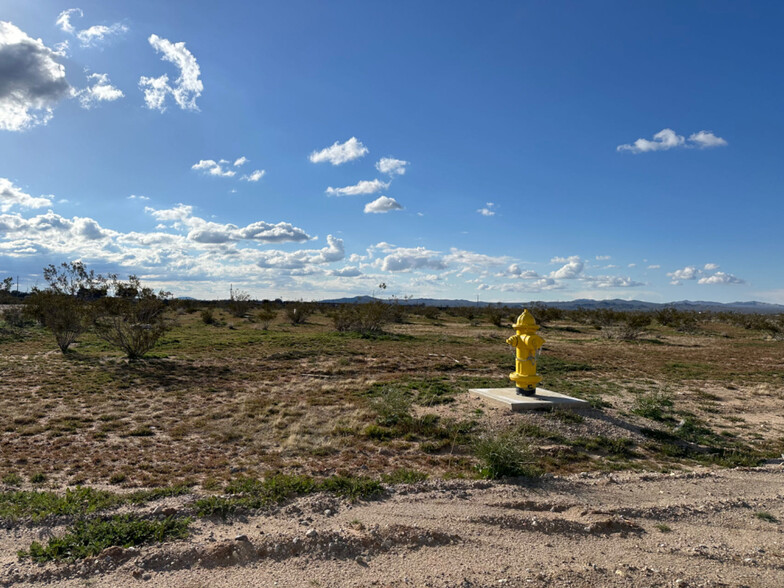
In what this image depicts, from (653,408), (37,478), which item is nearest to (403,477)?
(37,478)

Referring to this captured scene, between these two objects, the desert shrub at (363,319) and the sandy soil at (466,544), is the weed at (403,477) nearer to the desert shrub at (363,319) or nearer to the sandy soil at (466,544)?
the sandy soil at (466,544)

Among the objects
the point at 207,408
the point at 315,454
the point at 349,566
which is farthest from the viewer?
the point at 207,408

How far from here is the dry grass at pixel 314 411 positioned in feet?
22.0

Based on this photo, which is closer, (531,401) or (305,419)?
(531,401)

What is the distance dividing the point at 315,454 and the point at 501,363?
11.0m

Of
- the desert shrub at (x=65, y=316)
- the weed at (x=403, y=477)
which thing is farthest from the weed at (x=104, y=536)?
the desert shrub at (x=65, y=316)

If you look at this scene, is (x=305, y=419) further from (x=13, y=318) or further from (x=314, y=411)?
(x=13, y=318)

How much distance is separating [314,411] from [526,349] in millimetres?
4487

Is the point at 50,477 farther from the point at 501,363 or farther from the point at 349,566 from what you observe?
the point at 501,363

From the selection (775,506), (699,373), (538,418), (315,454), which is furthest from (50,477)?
(699,373)

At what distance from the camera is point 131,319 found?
1777 cm

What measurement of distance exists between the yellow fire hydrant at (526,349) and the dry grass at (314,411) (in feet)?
3.05

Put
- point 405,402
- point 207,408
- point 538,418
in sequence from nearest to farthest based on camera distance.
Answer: point 538,418 → point 405,402 → point 207,408

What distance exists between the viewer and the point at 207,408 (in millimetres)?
10250
